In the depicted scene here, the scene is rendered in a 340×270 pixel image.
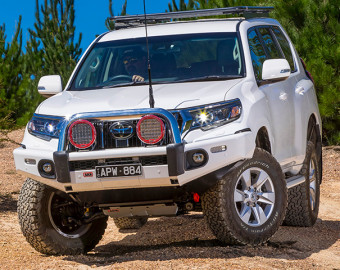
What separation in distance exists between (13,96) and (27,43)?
4.23 meters

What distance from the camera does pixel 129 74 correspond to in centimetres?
693

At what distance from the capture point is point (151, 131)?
559 cm

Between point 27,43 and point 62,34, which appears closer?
point 62,34

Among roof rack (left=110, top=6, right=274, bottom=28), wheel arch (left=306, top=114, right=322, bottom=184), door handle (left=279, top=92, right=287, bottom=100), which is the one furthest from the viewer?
wheel arch (left=306, top=114, right=322, bottom=184)

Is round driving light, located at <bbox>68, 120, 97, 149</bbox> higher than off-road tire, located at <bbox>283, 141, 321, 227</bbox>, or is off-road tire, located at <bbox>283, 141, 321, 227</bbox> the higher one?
round driving light, located at <bbox>68, 120, 97, 149</bbox>

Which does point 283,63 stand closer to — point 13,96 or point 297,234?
point 297,234

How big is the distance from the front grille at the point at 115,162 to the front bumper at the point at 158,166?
26 millimetres

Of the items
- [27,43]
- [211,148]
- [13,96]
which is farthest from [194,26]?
[27,43]

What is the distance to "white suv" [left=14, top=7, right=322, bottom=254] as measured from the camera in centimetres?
565

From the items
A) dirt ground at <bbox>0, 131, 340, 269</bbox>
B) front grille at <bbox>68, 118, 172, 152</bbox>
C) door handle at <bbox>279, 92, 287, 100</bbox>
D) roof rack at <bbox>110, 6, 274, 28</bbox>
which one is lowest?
dirt ground at <bbox>0, 131, 340, 269</bbox>

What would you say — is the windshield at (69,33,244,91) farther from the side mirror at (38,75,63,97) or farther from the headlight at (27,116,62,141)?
the headlight at (27,116,62,141)

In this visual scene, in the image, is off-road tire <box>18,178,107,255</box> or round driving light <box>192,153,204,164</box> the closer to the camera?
round driving light <box>192,153,204,164</box>

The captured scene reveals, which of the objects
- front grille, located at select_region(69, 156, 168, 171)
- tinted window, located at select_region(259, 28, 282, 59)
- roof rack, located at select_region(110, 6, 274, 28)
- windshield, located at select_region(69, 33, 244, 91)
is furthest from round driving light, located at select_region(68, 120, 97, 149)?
tinted window, located at select_region(259, 28, 282, 59)

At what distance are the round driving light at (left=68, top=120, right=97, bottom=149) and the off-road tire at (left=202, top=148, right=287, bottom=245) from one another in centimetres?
96
